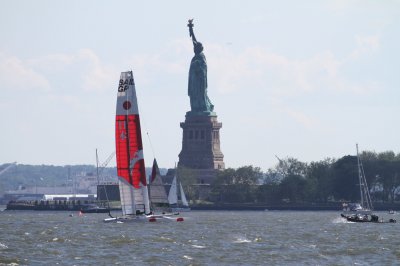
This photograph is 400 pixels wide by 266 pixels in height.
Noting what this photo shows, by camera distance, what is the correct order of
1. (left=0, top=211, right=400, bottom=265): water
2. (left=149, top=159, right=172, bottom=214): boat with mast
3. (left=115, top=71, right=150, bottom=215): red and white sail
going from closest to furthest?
(left=0, top=211, right=400, bottom=265): water, (left=115, top=71, right=150, bottom=215): red and white sail, (left=149, top=159, right=172, bottom=214): boat with mast

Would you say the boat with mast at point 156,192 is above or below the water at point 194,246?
above

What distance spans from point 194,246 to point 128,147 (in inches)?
1192

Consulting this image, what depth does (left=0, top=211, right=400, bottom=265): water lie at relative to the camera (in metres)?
89.1

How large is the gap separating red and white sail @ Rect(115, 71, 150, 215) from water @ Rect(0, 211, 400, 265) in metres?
2.77

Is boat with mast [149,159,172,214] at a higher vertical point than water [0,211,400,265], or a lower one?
higher

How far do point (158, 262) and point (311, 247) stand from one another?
18.5 meters

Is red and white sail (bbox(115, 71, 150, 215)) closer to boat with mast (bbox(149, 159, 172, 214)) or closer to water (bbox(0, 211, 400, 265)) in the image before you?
water (bbox(0, 211, 400, 265))

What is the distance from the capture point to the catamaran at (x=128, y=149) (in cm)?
13088

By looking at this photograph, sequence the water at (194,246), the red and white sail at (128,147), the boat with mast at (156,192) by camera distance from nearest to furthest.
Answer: the water at (194,246), the red and white sail at (128,147), the boat with mast at (156,192)

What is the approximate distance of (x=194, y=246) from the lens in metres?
102

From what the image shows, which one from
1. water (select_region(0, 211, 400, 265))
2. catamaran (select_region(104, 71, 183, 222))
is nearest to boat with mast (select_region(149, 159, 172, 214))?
water (select_region(0, 211, 400, 265))

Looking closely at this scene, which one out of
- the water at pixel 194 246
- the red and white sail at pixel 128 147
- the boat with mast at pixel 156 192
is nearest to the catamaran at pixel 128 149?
the red and white sail at pixel 128 147

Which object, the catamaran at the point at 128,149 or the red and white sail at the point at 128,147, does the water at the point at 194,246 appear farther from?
the red and white sail at the point at 128,147

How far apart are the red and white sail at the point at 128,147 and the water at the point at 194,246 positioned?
2766 mm
